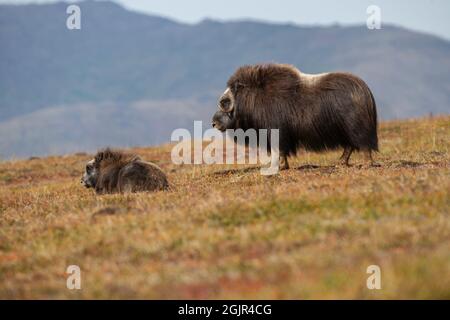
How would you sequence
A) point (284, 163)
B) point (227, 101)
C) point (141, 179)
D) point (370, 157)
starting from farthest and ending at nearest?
1. point (227, 101)
2. point (284, 163)
3. point (370, 157)
4. point (141, 179)

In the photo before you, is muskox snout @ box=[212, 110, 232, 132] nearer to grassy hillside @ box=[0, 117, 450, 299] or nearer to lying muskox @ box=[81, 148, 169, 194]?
lying muskox @ box=[81, 148, 169, 194]

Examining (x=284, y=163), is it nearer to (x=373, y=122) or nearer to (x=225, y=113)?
(x=225, y=113)

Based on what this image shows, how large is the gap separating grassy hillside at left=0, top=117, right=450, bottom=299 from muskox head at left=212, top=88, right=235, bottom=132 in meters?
3.51

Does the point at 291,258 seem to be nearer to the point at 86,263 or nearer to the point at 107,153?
the point at 86,263

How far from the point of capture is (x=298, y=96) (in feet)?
46.1

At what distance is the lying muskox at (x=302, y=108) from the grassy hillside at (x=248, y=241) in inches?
86.1

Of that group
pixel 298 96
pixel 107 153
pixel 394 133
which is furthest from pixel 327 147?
pixel 394 133

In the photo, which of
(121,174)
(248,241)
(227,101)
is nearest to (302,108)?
(227,101)

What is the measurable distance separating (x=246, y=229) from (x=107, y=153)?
7.45 metres

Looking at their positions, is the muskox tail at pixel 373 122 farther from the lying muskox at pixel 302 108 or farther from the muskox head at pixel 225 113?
the muskox head at pixel 225 113

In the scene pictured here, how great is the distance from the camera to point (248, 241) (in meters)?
7.32

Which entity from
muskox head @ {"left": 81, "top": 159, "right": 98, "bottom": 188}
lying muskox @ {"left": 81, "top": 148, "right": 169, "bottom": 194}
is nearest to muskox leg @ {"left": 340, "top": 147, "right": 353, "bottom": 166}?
lying muskox @ {"left": 81, "top": 148, "right": 169, "bottom": 194}

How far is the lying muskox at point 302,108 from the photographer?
536 inches

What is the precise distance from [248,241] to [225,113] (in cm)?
795
